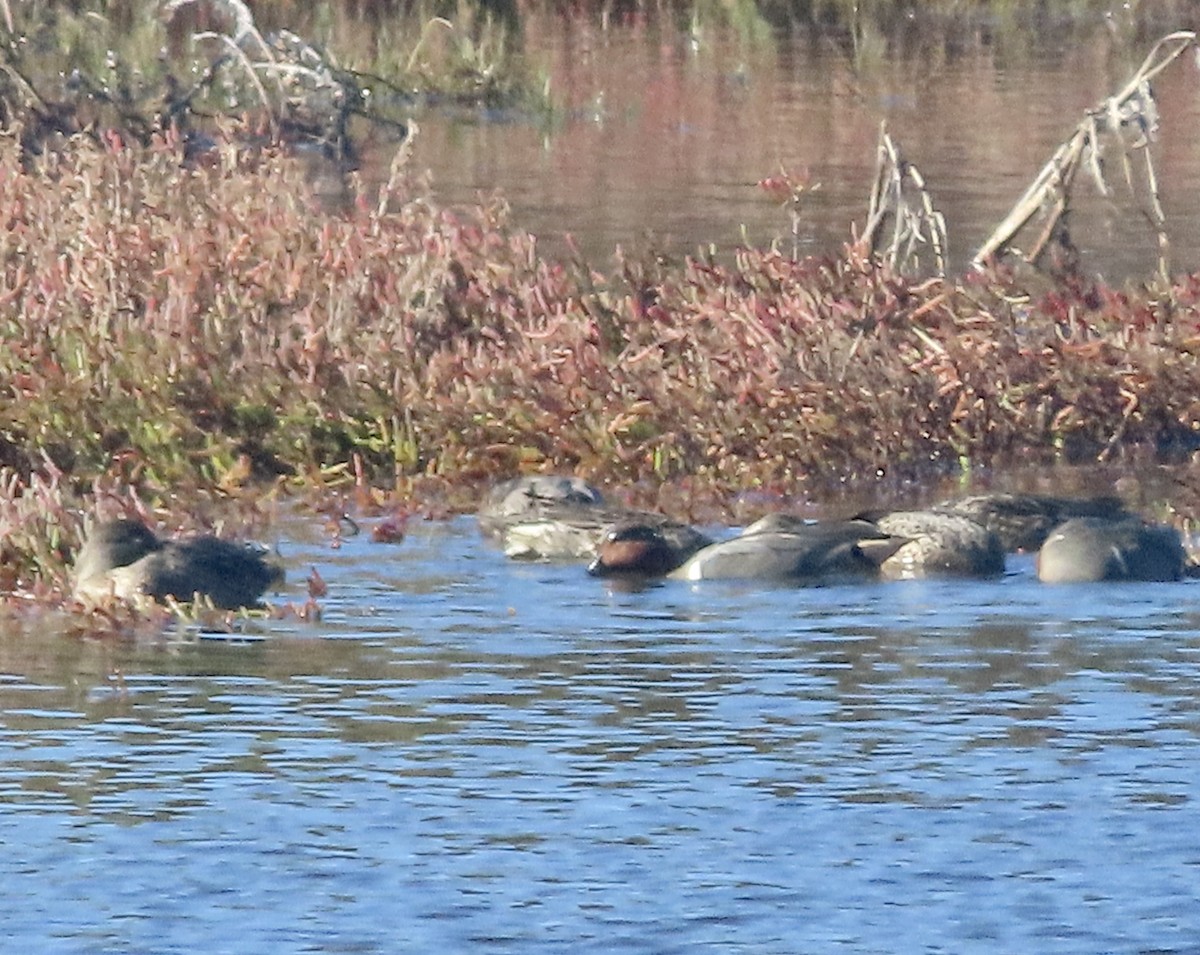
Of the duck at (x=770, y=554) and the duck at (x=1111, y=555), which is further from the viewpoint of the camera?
the duck at (x=770, y=554)

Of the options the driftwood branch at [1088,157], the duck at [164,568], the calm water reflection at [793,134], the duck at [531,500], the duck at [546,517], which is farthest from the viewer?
the calm water reflection at [793,134]

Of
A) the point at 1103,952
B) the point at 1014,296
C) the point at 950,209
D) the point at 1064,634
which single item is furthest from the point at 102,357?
the point at 950,209

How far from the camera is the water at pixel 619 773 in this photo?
708 centimetres

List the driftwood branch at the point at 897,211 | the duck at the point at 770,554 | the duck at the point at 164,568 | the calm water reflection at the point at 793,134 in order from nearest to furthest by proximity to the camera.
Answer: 1. the duck at the point at 164,568
2. the duck at the point at 770,554
3. the driftwood branch at the point at 897,211
4. the calm water reflection at the point at 793,134

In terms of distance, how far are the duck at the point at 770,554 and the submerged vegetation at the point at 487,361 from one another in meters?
1.54

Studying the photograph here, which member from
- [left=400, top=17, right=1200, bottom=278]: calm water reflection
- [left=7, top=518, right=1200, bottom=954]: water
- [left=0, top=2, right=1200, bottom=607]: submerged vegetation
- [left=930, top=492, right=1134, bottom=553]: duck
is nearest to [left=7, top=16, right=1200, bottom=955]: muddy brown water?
[left=7, top=518, right=1200, bottom=954]: water

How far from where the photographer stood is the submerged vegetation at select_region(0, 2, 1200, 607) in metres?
12.6

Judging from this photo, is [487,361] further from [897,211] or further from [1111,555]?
[1111,555]

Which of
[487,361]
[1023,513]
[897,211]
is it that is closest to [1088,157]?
[897,211]

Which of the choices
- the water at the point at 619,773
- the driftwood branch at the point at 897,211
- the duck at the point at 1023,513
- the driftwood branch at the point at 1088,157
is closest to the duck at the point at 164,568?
the water at the point at 619,773

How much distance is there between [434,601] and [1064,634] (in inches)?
77.0

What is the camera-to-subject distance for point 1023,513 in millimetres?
11148

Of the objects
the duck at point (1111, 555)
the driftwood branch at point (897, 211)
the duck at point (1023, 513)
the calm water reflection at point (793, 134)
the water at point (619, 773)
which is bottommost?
the water at point (619, 773)

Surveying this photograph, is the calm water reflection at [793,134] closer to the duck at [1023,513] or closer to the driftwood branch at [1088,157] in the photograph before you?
the driftwood branch at [1088,157]
